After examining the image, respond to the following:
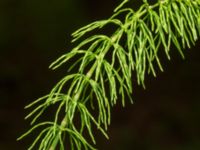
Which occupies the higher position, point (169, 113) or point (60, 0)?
point (60, 0)

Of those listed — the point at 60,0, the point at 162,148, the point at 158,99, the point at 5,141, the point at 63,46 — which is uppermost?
the point at 60,0

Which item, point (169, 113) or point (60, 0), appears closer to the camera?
point (60, 0)

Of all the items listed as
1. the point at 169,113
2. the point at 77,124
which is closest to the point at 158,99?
the point at 169,113

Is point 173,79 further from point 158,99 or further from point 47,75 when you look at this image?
point 47,75

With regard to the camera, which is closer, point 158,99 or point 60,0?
point 60,0

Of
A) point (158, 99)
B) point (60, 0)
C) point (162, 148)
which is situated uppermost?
point (60, 0)

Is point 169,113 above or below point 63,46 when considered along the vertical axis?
below

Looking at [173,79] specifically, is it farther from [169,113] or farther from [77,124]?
[77,124]

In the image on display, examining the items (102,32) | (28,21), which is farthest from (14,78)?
(102,32)

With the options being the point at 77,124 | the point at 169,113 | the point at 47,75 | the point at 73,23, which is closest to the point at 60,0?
the point at 73,23
